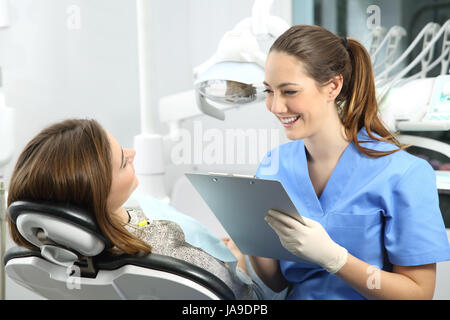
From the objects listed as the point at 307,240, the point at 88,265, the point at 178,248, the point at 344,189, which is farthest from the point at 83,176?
the point at 344,189

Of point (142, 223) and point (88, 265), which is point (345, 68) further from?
point (88, 265)

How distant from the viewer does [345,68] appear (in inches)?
41.0

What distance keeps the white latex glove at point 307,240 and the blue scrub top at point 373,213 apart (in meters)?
0.12

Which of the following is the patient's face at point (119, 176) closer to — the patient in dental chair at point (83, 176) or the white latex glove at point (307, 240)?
the patient in dental chair at point (83, 176)

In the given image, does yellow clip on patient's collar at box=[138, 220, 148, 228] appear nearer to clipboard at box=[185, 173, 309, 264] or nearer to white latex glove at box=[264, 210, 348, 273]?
clipboard at box=[185, 173, 309, 264]

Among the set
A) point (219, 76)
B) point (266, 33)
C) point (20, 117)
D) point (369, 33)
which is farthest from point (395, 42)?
point (20, 117)

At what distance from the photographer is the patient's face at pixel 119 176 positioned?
2.68ft

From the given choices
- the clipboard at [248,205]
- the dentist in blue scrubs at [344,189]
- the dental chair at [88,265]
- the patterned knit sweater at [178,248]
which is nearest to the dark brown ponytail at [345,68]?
the dentist in blue scrubs at [344,189]

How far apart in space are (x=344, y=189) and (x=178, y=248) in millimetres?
395

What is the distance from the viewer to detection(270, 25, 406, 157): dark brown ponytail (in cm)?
99

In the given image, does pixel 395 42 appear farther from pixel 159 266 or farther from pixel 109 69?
pixel 159 266

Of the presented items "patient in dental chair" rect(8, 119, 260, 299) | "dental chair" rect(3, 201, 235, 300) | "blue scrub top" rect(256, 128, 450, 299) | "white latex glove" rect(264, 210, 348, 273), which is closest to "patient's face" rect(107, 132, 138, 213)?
"patient in dental chair" rect(8, 119, 260, 299)
